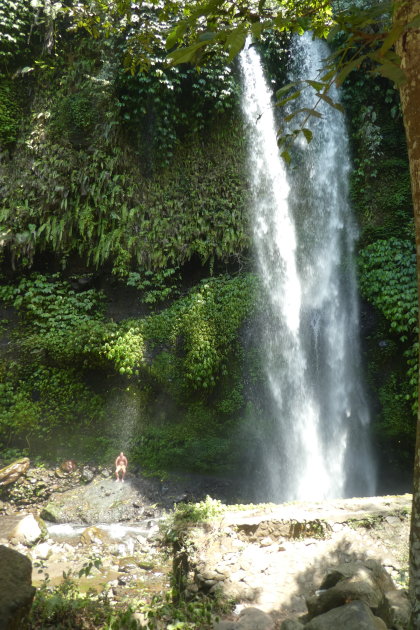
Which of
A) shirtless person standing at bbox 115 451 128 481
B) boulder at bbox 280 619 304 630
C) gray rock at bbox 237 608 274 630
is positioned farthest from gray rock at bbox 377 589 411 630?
shirtless person standing at bbox 115 451 128 481

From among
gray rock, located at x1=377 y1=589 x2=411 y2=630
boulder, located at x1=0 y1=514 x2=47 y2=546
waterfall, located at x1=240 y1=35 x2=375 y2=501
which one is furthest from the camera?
waterfall, located at x1=240 y1=35 x2=375 y2=501

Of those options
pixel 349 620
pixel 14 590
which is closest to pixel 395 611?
pixel 349 620

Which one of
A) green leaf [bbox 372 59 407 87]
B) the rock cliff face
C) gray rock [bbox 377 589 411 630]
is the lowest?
the rock cliff face

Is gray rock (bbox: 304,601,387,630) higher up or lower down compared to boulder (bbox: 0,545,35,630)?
lower down

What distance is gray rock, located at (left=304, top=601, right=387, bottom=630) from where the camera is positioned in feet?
8.25

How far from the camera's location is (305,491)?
840 cm

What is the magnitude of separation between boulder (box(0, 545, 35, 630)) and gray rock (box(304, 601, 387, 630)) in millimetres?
1731

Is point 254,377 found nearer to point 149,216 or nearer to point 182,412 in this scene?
point 182,412

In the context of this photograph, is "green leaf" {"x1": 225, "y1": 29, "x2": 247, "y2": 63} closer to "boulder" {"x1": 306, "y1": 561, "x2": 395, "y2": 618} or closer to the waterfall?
"boulder" {"x1": 306, "y1": 561, "x2": 395, "y2": 618}

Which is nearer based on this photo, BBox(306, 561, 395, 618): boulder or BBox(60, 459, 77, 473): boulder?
BBox(306, 561, 395, 618): boulder

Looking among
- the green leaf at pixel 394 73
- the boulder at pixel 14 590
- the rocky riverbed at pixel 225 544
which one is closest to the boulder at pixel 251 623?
the rocky riverbed at pixel 225 544

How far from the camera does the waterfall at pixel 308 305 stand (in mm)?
8812

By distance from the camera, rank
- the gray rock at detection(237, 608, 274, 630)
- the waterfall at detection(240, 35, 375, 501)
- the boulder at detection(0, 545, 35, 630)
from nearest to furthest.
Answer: the boulder at detection(0, 545, 35, 630)
the gray rock at detection(237, 608, 274, 630)
the waterfall at detection(240, 35, 375, 501)

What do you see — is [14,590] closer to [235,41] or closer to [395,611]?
[395,611]
